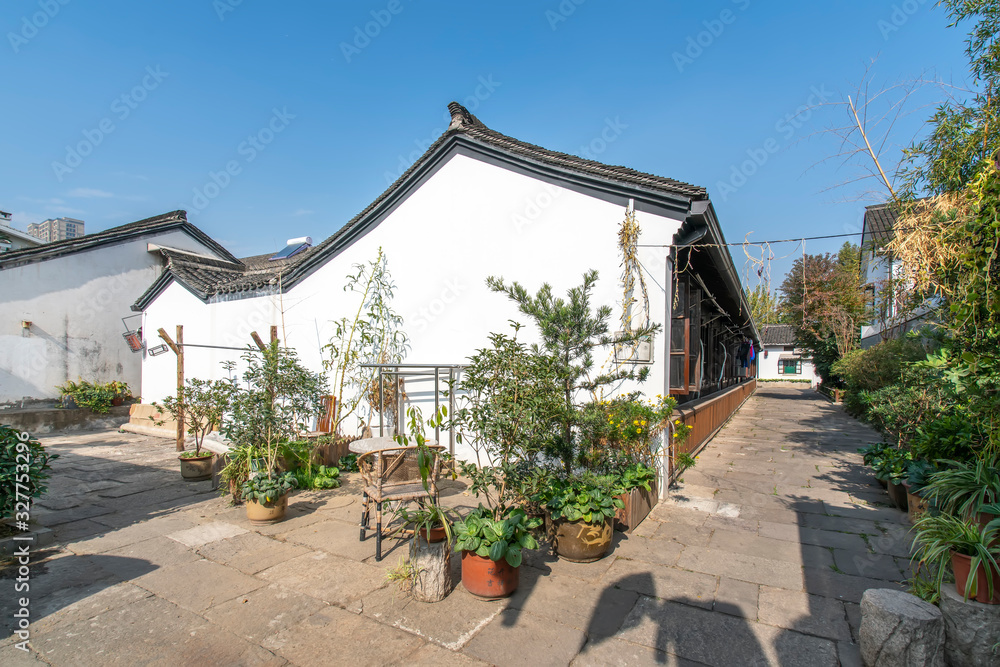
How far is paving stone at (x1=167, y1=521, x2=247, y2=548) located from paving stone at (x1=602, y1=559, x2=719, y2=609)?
3765mm

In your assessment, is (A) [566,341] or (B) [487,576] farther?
(A) [566,341]

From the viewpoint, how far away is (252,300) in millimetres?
9742

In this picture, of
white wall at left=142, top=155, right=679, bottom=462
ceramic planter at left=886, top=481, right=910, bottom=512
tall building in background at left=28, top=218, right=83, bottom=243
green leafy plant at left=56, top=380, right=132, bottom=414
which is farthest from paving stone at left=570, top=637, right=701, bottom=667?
tall building in background at left=28, top=218, right=83, bottom=243

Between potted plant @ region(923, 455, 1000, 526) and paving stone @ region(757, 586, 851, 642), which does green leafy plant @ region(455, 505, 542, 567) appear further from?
potted plant @ region(923, 455, 1000, 526)

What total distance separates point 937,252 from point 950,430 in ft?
8.29

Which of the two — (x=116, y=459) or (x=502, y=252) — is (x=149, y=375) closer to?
(x=116, y=459)

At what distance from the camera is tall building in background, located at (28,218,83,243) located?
15609 mm

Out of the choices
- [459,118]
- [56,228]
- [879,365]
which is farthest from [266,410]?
[56,228]

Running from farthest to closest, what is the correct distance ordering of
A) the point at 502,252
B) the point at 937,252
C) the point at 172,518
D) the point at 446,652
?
1. the point at 502,252
2. the point at 172,518
3. the point at 937,252
4. the point at 446,652

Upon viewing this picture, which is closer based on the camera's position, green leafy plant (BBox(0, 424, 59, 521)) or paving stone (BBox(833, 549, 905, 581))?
paving stone (BBox(833, 549, 905, 581))

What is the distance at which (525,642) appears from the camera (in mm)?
3039

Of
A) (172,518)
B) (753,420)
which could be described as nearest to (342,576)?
(172,518)

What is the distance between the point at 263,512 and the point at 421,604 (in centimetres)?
259

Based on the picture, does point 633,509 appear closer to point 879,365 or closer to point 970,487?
point 970,487
